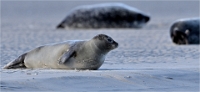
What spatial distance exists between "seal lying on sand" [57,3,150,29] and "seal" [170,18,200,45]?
12.9 ft

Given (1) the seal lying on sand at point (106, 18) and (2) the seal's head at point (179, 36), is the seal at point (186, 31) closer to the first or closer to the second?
(2) the seal's head at point (179, 36)

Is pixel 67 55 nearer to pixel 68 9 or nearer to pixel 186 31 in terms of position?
pixel 186 31

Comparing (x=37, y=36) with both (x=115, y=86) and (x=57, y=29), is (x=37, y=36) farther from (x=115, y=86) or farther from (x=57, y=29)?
(x=115, y=86)

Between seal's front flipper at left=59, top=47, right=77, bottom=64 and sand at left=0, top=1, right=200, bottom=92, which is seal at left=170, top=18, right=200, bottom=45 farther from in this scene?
seal's front flipper at left=59, top=47, right=77, bottom=64

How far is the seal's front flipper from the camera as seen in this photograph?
6406 mm

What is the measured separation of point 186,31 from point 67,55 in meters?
4.82

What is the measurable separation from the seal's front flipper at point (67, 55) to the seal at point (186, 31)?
4.37 m

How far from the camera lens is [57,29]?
46.5 feet

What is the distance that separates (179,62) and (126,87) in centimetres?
200

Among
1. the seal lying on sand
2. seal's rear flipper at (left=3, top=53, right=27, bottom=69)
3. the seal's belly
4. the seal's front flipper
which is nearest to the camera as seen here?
the seal's front flipper

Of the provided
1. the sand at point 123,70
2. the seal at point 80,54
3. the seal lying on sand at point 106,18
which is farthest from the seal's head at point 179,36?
the seal at point 80,54

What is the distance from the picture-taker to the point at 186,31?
11.0 metres

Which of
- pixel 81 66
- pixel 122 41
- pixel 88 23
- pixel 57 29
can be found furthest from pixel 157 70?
pixel 88 23

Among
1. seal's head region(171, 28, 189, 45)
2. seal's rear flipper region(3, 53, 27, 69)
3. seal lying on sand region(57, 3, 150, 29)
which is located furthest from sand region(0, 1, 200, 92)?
seal lying on sand region(57, 3, 150, 29)
